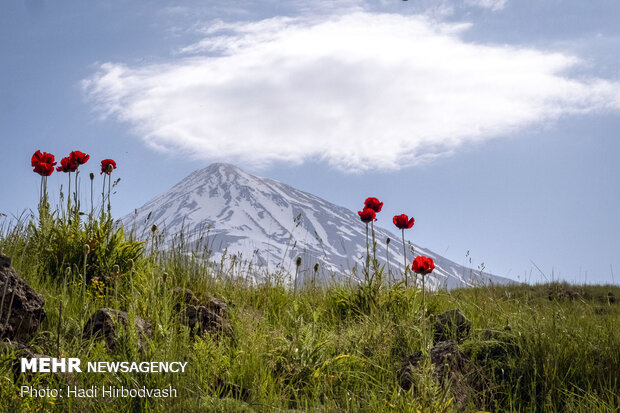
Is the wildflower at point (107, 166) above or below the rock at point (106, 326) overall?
above

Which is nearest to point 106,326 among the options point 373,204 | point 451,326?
point 451,326

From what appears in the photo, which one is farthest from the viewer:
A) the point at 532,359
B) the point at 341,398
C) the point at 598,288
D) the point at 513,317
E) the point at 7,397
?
the point at 598,288

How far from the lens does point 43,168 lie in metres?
7.05

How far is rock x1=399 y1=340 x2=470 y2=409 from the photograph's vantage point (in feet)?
11.8

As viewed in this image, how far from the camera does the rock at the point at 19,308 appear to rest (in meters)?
4.23

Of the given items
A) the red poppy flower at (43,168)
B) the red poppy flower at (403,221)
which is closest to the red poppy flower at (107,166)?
the red poppy flower at (43,168)

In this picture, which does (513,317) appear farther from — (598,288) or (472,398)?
(598,288)

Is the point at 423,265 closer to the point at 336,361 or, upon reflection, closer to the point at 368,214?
the point at 336,361

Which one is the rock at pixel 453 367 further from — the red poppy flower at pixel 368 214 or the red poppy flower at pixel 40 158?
the red poppy flower at pixel 40 158

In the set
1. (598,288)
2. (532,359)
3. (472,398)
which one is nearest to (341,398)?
(472,398)

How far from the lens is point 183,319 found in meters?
5.12

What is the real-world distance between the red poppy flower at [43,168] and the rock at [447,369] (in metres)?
5.50

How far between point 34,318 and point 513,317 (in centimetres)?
432

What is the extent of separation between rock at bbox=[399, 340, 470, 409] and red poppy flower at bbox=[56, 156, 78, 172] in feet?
17.1
